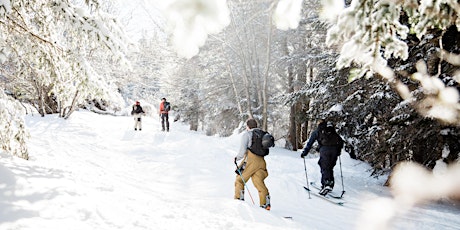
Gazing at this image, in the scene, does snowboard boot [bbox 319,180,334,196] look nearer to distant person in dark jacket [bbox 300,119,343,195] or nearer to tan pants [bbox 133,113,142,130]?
distant person in dark jacket [bbox 300,119,343,195]

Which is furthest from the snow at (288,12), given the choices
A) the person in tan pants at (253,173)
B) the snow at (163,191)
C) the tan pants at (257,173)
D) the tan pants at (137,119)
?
the tan pants at (137,119)

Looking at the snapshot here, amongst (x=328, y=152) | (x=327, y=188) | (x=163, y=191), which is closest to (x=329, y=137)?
(x=328, y=152)

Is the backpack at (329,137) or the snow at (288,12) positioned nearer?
the snow at (288,12)

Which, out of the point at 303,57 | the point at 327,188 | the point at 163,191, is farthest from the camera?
the point at 303,57

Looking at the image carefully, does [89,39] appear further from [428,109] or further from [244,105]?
[244,105]

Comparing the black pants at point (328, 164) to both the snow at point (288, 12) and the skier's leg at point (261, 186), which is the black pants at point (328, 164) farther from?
the snow at point (288, 12)

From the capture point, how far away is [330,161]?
841 centimetres

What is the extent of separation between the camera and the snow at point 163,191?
13.2 feet

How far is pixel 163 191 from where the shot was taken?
7887 millimetres

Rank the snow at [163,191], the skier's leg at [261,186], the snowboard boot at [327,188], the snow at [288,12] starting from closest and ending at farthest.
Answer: the snow at [288,12] < the snow at [163,191] < the skier's leg at [261,186] < the snowboard boot at [327,188]

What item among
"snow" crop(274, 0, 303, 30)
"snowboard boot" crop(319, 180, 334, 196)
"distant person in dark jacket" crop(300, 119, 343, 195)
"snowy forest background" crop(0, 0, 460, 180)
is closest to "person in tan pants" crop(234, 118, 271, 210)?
"distant person in dark jacket" crop(300, 119, 343, 195)

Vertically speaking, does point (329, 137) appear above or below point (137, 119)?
below

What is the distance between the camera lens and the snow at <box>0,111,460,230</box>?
158 inches

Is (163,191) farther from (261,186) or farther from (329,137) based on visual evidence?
(329,137)
